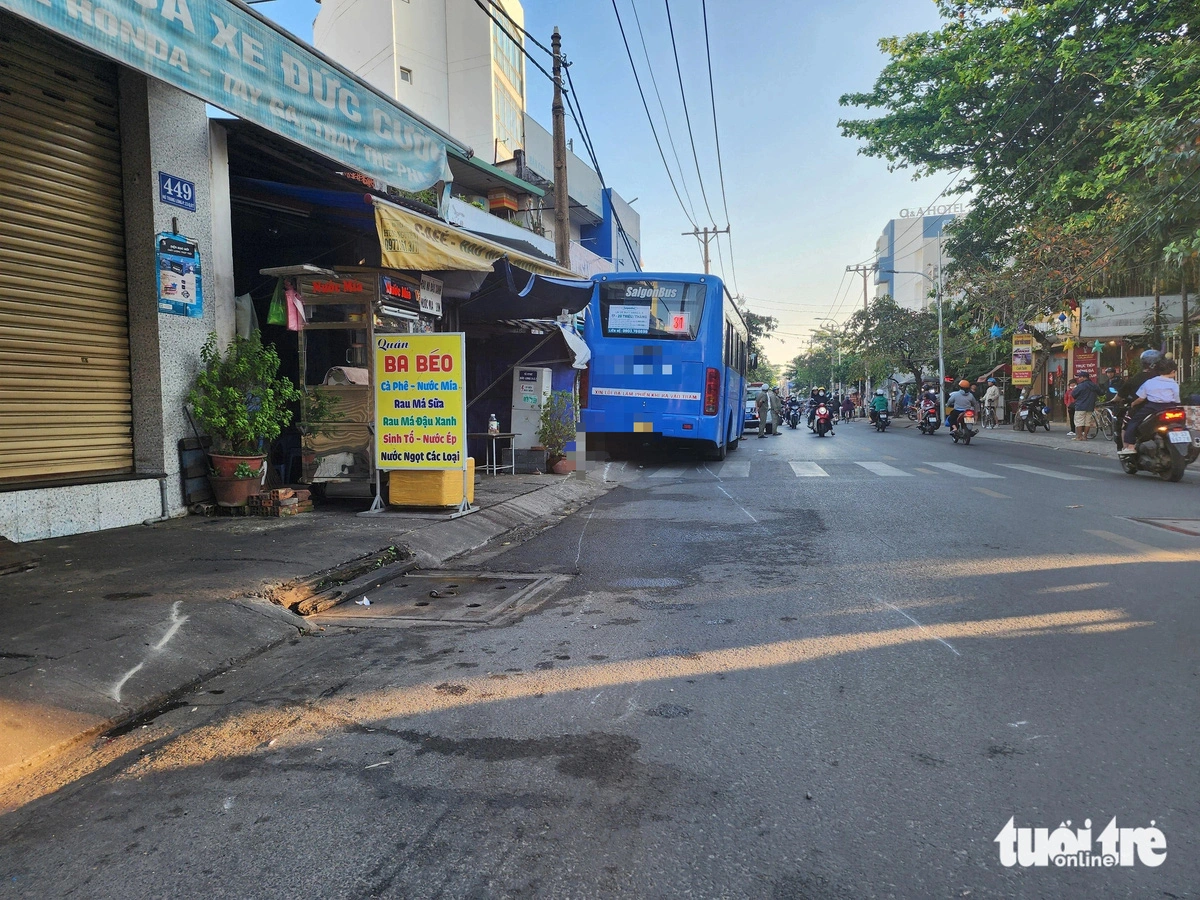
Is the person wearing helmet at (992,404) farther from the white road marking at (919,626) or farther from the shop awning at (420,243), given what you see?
the white road marking at (919,626)

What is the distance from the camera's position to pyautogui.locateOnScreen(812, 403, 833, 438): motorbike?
2530 cm

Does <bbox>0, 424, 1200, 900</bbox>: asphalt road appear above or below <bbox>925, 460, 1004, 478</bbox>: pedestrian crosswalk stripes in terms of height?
below

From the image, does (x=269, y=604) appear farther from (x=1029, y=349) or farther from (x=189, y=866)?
(x=1029, y=349)

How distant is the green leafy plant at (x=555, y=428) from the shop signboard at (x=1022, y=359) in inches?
801

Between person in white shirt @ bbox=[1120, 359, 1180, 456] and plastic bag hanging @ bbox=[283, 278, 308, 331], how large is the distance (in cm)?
1077

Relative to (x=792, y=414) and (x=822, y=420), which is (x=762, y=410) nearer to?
(x=822, y=420)

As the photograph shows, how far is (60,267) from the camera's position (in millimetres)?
6258

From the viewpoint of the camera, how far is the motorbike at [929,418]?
82.8ft

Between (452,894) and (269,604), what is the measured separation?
3.01m

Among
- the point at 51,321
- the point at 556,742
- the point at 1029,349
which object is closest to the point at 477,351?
the point at 51,321

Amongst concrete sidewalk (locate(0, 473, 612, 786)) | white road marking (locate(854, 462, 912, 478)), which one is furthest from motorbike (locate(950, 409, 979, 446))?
concrete sidewalk (locate(0, 473, 612, 786))

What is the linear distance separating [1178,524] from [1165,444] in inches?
169

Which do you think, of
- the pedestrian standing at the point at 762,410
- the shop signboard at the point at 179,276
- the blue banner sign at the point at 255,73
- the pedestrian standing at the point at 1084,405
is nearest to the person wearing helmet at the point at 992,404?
the pedestrian standing at the point at 762,410

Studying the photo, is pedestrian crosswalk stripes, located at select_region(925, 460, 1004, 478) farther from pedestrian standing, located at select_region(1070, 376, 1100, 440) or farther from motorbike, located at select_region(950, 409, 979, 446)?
pedestrian standing, located at select_region(1070, 376, 1100, 440)
